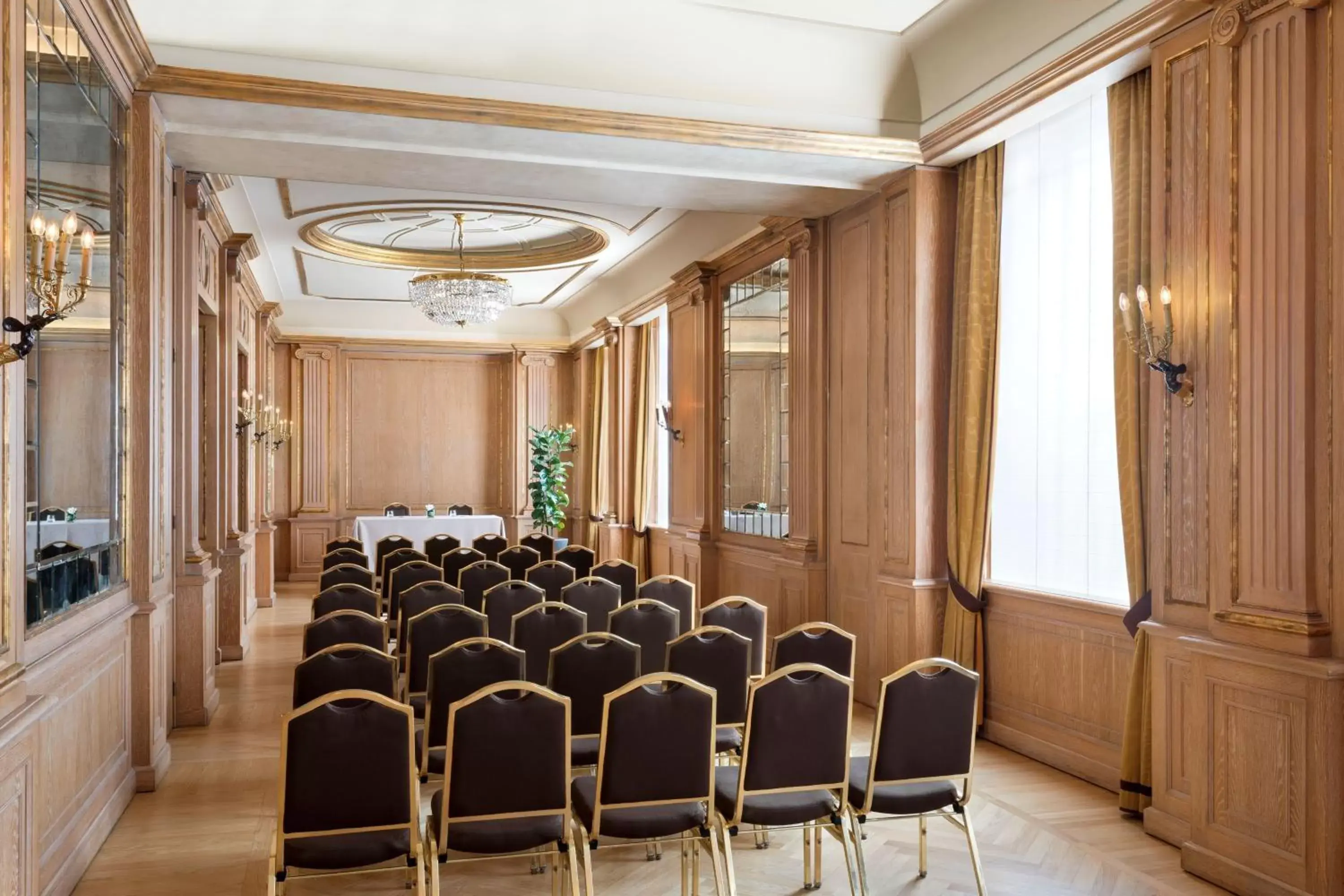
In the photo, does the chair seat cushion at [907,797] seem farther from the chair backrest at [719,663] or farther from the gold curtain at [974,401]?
the gold curtain at [974,401]

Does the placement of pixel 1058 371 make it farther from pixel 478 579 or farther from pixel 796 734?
pixel 478 579

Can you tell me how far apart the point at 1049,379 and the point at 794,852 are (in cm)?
299

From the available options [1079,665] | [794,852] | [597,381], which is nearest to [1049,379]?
[1079,665]

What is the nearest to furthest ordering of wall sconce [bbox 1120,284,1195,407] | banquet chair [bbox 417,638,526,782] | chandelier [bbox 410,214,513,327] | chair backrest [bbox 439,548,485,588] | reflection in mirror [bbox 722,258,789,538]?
banquet chair [bbox 417,638,526,782], wall sconce [bbox 1120,284,1195,407], chair backrest [bbox 439,548,485,588], reflection in mirror [bbox 722,258,789,538], chandelier [bbox 410,214,513,327]

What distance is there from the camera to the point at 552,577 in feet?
24.2

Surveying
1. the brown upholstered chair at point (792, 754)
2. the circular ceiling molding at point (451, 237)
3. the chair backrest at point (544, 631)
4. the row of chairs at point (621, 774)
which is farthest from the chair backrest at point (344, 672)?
the circular ceiling molding at point (451, 237)

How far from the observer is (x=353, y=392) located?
50.6ft

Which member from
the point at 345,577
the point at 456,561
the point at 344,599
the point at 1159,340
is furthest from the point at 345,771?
the point at 456,561

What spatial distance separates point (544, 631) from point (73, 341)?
2.54 meters

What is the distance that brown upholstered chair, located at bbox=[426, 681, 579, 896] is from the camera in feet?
10.7

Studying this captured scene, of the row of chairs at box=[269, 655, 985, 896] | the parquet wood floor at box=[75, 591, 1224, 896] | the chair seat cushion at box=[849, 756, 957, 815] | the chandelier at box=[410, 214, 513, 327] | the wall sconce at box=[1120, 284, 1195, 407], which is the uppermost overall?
the chandelier at box=[410, 214, 513, 327]

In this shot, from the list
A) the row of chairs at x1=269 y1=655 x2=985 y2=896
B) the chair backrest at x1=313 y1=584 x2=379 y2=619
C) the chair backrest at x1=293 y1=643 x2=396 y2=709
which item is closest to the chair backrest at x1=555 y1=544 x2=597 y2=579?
the chair backrest at x1=313 y1=584 x2=379 y2=619

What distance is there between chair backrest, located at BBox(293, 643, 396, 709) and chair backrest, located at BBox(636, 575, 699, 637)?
2.43m

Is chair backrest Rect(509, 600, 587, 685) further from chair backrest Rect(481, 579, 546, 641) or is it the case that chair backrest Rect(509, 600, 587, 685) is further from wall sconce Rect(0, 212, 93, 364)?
wall sconce Rect(0, 212, 93, 364)
